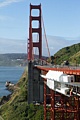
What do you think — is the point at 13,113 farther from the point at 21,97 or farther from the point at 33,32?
the point at 33,32

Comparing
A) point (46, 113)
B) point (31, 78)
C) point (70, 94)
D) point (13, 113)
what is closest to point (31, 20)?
point (31, 78)

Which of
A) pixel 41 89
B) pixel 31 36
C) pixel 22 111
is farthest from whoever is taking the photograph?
pixel 31 36

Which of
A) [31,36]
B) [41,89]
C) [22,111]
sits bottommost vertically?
[22,111]

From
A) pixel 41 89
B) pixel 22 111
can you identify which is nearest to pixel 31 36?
pixel 41 89

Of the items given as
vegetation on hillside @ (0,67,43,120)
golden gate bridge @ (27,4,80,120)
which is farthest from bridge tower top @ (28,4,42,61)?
vegetation on hillside @ (0,67,43,120)

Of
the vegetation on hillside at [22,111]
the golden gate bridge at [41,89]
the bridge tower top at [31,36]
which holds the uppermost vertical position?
the bridge tower top at [31,36]

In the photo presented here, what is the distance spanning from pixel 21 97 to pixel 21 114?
312 inches

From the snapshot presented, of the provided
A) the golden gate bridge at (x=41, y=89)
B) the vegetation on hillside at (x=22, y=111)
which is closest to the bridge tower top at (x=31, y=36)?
the golden gate bridge at (x=41, y=89)

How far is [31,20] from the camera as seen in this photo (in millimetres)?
58844

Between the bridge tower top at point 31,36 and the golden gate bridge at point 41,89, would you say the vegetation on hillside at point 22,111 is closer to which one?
the golden gate bridge at point 41,89

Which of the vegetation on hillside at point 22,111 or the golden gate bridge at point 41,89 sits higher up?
the golden gate bridge at point 41,89

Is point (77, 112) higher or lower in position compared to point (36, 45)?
lower

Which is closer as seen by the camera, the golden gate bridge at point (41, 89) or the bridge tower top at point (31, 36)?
the golden gate bridge at point (41, 89)

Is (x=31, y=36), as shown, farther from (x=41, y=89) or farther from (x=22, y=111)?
(x=22, y=111)
